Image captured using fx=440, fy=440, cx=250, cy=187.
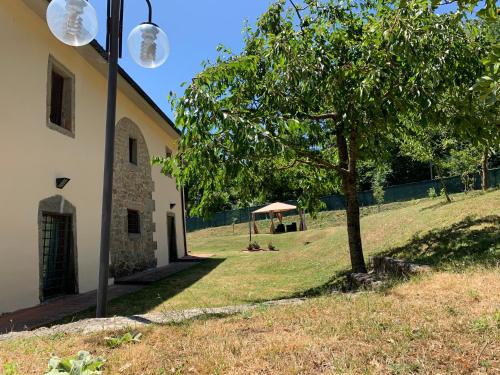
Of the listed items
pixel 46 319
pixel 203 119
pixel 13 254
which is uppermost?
pixel 203 119

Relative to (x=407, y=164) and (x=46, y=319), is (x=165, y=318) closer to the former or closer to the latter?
(x=46, y=319)

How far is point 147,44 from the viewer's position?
16.2ft

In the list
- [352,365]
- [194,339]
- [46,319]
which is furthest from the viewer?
[46,319]

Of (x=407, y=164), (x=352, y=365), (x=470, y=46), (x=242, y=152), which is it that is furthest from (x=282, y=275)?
(x=407, y=164)

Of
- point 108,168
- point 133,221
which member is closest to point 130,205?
point 133,221

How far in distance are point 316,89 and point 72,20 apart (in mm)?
4195

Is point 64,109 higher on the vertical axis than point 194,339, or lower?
higher

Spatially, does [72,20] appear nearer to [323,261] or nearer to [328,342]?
[328,342]

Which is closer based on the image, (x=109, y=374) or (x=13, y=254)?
(x=109, y=374)

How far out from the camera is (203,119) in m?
6.25

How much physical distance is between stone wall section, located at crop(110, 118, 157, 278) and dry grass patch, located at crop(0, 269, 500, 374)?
7.87m

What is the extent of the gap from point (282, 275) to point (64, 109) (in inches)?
270

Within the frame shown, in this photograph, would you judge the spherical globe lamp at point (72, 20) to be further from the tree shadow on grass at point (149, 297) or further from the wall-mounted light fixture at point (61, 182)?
the wall-mounted light fixture at point (61, 182)

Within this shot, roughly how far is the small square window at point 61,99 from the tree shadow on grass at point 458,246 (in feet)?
25.4
